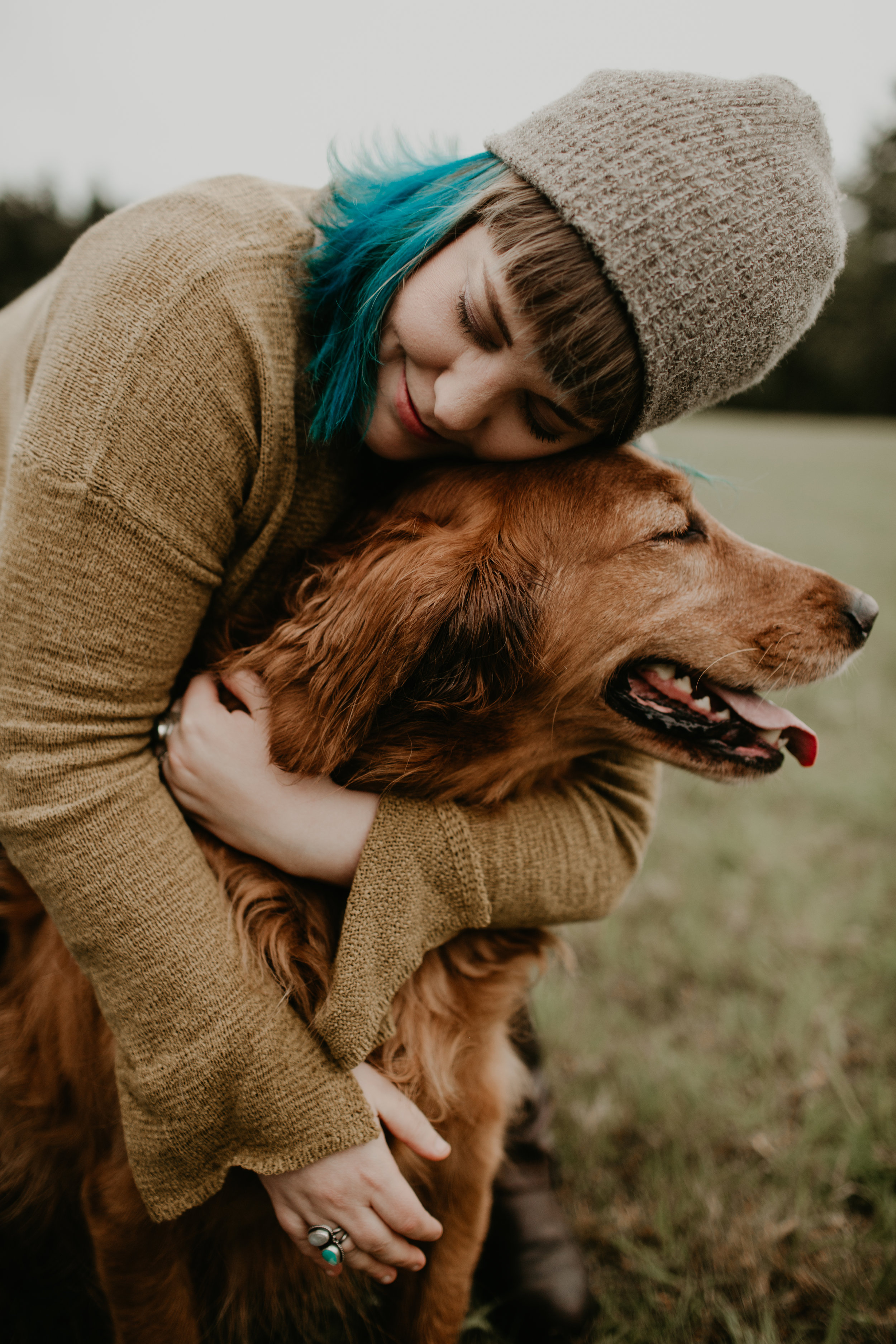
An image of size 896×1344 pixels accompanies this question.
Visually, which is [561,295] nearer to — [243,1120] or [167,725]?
[167,725]

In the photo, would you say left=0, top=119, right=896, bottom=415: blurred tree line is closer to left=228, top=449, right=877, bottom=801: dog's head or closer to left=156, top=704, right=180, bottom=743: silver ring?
left=228, top=449, right=877, bottom=801: dog's head

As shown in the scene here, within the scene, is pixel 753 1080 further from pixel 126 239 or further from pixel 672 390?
pixel 126 239

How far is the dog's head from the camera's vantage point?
1495 millimetres

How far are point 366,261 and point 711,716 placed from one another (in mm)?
1054

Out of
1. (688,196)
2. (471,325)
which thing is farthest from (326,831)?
(688,196)

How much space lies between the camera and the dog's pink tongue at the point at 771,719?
5.74 feet

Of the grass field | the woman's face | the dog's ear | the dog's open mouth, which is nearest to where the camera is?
the woman's face

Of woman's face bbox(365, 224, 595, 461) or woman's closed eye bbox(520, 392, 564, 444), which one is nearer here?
woman's face bbox(365, 224, 595, 461)

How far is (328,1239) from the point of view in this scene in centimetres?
142

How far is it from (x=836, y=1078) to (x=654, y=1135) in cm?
54

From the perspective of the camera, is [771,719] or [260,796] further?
[771,719]

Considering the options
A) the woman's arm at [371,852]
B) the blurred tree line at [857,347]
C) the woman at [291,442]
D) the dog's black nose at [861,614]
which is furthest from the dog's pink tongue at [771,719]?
the blurred tree line at [857,347]

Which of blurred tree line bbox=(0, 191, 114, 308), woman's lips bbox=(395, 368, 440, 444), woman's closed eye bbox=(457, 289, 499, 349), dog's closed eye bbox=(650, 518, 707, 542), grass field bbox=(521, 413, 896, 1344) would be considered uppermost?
woman's closed eye bbox=(457, 289, 499, 349)

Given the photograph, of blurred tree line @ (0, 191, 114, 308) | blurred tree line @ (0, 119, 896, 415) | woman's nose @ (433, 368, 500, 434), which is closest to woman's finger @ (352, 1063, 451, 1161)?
woman's nose @ (433, 368, 500, 434)
